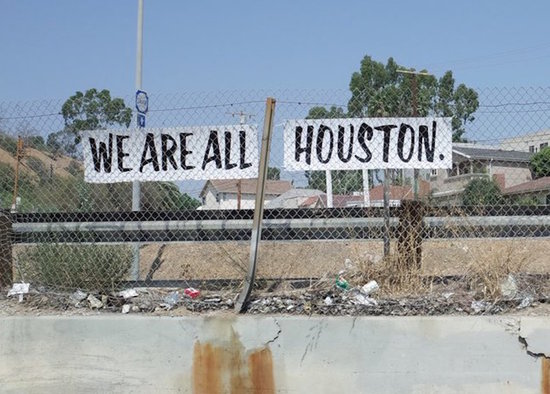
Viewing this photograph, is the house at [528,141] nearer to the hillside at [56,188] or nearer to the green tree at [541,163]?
the green tree at [541,163]

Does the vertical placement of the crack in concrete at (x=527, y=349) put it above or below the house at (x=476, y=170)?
below

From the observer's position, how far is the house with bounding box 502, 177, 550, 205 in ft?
16.6

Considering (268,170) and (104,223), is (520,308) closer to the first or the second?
(268,170)

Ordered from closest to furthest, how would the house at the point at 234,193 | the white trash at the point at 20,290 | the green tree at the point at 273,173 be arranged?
the green tree at the point at 273,173 < the white trash at the point at 20,290 < the house at the point at 234,193

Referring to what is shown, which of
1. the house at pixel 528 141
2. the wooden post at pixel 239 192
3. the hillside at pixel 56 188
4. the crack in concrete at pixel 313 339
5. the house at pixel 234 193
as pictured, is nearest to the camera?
the crack in concrete at pixel 313 339

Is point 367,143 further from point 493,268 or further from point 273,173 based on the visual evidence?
point 493,268

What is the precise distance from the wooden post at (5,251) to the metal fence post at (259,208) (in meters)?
2.18

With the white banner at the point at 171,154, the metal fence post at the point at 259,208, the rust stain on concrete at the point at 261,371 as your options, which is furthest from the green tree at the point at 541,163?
the rust stain on concrete at the point at 261,371

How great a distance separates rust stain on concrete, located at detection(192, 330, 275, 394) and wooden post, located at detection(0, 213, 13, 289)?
201 centimetres

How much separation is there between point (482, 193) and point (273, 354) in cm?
216

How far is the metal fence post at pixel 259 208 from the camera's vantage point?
4688mm

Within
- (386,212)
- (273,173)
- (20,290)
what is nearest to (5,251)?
(20,290)

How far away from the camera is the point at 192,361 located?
461 cm

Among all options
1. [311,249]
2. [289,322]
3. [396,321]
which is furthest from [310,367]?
[311,249]
